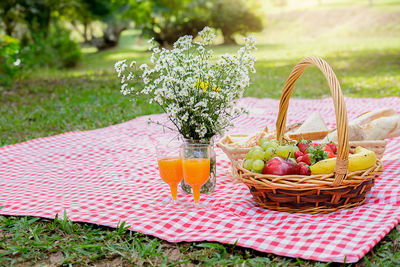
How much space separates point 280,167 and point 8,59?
730cm

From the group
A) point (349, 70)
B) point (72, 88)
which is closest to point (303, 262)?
point (72, 88)

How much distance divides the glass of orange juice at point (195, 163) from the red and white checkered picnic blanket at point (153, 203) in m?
0.18

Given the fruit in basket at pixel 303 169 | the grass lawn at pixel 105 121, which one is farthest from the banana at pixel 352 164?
the grass lawn at pixel 105 121

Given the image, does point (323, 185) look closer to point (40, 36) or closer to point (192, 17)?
point (40, 36)

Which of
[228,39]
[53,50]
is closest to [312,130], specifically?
[53,50]

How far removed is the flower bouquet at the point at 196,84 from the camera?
246 cm

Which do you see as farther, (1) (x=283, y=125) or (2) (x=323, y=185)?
(1) (x=283, y=125)

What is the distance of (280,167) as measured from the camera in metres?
2.26

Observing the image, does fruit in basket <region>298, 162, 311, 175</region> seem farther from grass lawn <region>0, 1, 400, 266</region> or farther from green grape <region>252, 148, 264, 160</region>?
grass lawn <region>0, 1, 400, 266</region>

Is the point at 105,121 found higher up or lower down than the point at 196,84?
lower down

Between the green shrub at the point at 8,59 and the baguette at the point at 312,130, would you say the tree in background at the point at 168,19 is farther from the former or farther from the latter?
the baguette at the point at 312,130

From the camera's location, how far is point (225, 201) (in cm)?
256

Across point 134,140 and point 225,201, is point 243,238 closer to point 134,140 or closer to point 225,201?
point 225,201

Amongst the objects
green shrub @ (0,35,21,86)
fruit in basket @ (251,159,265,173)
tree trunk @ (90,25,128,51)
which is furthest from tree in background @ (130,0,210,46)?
fruit in basket @ (251,159,265,173)
